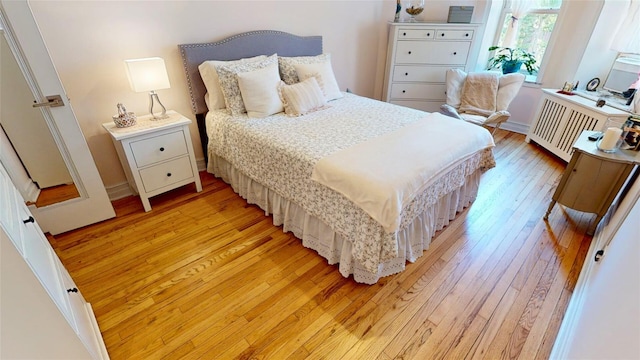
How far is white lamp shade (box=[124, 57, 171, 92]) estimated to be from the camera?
2.02 meters

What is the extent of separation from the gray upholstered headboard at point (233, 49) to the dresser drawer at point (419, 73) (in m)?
1.35

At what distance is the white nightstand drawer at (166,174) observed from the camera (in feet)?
7.43

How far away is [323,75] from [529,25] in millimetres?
2951

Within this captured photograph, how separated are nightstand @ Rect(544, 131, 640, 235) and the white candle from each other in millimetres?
44

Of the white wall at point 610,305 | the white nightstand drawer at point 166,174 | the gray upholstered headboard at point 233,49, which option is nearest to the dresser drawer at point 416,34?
the gray upholstered headboard at point 233,49

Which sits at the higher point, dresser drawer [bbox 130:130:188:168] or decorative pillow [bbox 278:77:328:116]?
decorative pillow [bbox 278:77:328:116]

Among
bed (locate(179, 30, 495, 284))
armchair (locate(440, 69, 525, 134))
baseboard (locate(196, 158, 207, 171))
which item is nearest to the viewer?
bed (locate(179, 30, 495, 284))

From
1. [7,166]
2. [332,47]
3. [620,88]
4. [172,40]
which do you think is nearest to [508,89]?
[620,88]

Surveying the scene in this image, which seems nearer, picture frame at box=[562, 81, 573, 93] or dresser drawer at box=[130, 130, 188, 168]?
dresser drawer at box=[130, 130, 188, 168]

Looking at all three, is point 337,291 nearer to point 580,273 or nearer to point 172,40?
point 580,273

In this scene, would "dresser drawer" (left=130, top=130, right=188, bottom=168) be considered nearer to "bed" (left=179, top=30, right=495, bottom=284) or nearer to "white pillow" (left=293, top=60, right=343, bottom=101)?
"bed" (left=179, top=30, right=495, bottom=284)

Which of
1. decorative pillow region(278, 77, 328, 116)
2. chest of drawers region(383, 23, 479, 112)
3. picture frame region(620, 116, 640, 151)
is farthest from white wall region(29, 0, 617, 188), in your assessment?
picture frame region(620, 116, 640, 151)

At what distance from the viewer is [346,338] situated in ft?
4.82

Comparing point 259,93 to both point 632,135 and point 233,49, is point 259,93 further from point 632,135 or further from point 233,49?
point 632,135
